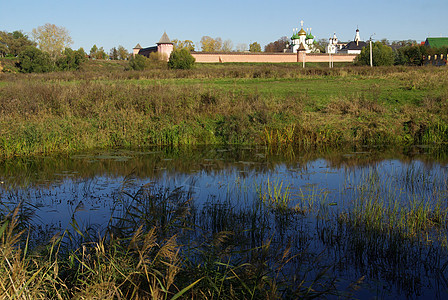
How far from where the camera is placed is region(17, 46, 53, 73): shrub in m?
50.1

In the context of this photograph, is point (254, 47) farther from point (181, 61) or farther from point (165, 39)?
point (181, 61)

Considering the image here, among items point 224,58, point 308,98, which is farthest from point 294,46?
point 308,98

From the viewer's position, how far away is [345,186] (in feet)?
28.8

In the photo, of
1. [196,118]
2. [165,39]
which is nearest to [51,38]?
[165,39]

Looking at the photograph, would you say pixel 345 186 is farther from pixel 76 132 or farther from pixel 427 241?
pixel 76 132

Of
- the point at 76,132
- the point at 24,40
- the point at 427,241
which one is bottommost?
the point at 427,241

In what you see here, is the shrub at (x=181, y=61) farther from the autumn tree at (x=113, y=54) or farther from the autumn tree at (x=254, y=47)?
the autumn tree at (x=254, y=47)

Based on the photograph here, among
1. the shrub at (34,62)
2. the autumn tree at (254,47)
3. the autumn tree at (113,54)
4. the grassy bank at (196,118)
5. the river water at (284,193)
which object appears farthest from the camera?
the autumn tree at (254,47)

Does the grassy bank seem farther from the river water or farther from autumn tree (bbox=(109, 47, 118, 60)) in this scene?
autumn tree (bbox=(109, 47, 118, 60))

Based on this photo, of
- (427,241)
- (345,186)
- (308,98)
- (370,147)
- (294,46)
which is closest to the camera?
(427,241)

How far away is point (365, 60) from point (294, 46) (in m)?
67.3

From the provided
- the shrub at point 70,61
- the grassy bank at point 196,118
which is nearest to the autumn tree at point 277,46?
the shrub at point 70,61

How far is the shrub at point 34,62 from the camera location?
50125 millimetres

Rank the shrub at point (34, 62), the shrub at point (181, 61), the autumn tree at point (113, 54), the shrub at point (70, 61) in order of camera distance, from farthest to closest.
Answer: the autumn tree at point (113, 54) < the shrub at point (70, 61) < the shrub at point (34, 62) < the shrub at point (181, 61)
